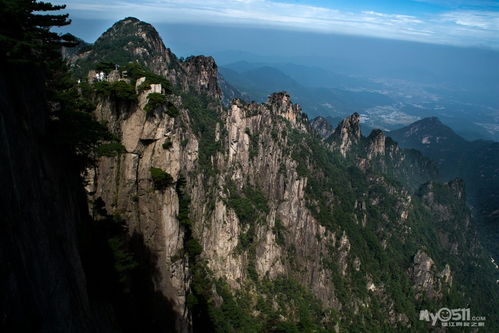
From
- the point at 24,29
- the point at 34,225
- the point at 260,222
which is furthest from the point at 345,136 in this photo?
the point at 34,225

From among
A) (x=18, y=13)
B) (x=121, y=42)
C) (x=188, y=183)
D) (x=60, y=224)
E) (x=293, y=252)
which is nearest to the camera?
(x=18, y=13)

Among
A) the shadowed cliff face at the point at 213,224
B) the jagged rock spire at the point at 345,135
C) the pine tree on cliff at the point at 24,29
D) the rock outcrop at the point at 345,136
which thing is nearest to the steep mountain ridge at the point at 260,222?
the shadowed cliff face at the point at 213,224

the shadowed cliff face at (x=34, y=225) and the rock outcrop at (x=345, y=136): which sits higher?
the shadowed cliff face at (x=34, y=225)

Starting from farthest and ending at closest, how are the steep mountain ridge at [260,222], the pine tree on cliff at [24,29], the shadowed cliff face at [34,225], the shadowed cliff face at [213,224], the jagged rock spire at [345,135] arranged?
the jagged rock spire at [345,135] → the steep mountain ridge at [260,222] → the shadowed cliff face at [213,224] → the pine tree on cliff at [24,29] → the shadowed cliff face at [34,225]

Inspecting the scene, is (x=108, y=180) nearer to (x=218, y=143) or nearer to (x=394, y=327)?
(x=218, y=143)

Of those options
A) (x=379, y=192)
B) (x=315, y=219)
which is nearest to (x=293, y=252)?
(x=315, y=219)

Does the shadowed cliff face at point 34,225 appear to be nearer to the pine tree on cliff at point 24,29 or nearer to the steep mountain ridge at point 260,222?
the pine tree on cliff at point 24,29

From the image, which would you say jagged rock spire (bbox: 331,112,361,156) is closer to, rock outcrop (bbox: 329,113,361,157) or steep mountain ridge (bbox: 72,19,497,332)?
rock outcrop (bbox: 329,113,361,157)

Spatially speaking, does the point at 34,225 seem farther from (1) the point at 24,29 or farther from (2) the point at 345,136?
(2) the point at 345,136

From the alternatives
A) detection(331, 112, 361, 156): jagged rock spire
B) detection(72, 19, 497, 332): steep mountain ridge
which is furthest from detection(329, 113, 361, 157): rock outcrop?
detection(72, 19, 497, 332): steep mountain ridge
